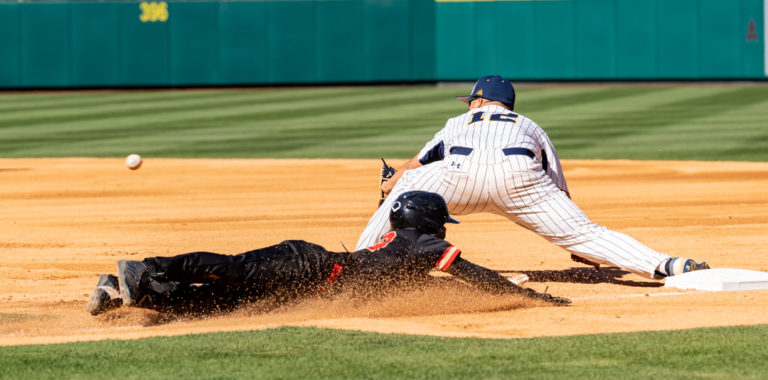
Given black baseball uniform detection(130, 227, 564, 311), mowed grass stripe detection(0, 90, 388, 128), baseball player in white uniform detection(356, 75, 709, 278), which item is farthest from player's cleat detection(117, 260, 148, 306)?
mowed grass stripe detection(0, 90, 388, 128)

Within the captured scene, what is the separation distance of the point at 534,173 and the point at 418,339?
6.04 feet

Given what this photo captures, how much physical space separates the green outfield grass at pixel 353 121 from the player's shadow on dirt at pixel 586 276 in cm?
739

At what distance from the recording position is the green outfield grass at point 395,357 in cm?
443

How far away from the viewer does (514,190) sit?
664 centimetres

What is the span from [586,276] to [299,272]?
7.91 feet

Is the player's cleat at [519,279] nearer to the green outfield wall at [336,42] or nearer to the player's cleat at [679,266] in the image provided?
the player's cleat at [679,266]

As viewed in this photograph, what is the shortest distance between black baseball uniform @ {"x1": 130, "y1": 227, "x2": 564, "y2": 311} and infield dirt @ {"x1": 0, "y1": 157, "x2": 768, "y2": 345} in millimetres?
114

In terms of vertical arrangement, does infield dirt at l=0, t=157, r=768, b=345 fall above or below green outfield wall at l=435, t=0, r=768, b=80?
below

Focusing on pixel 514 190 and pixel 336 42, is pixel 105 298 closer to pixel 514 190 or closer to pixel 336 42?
pixel 514 190

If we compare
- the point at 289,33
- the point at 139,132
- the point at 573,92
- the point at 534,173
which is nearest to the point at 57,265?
the point at 534,173

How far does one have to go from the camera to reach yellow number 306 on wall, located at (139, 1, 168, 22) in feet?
104

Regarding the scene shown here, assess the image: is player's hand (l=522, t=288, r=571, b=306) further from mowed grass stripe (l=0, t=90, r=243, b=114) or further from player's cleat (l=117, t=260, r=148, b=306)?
mowed grass stripe (l=0, t=90, r=243, b=114)

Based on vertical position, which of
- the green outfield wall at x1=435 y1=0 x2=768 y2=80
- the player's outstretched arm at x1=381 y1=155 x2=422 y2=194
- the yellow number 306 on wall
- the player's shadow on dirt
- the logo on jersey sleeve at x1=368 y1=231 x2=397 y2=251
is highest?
the yellow number 306 on wall

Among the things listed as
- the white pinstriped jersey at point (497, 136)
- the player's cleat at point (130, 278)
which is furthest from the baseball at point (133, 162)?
the player's cleat at point (130, 278)
